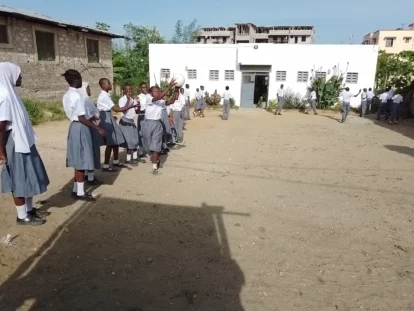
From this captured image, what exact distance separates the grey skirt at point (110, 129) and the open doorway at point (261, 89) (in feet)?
46.3

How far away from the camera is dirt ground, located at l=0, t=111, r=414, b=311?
2.68 metres

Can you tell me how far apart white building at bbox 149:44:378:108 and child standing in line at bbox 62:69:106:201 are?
1491 centimetres

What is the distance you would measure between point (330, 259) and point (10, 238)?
333cm

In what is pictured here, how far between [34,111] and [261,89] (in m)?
12.8

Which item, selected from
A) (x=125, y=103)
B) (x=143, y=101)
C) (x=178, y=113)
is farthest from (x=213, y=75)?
(x=125, y=103)

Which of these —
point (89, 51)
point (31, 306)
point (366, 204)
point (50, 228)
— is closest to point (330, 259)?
point (366, 204)

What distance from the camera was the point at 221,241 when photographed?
A: 360 cm

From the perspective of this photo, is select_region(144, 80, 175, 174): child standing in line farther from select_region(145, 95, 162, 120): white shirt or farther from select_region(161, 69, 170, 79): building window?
select_region(161, 69, 170, 79): building window

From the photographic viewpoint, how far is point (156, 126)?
5797mm

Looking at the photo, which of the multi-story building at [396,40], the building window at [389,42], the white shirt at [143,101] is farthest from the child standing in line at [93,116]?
the building window at [389,42]

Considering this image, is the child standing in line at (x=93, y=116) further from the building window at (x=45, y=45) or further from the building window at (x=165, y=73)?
the building window at (x=165, y=73)

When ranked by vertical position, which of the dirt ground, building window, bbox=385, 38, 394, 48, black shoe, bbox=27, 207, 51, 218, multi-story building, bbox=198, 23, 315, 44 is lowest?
the dirt ground

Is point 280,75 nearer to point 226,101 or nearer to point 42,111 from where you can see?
point 226,101

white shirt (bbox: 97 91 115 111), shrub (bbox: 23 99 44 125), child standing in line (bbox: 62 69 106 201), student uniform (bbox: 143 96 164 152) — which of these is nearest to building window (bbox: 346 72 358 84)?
student uniform (bbox: 143 96 164 152)
